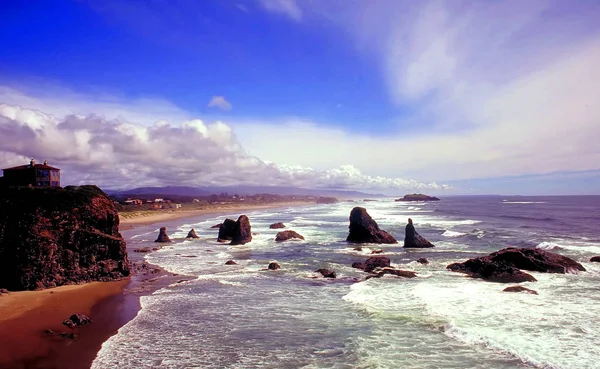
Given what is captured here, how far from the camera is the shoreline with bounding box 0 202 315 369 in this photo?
13477mm

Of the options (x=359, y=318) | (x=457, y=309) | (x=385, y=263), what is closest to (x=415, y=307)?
(x=457, y=309)

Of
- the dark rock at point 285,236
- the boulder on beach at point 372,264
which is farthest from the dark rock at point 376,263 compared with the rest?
the dark rock at point 285,236

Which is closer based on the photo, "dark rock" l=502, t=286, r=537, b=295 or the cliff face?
"dark rock" l=502, t=286, r=537, b=295

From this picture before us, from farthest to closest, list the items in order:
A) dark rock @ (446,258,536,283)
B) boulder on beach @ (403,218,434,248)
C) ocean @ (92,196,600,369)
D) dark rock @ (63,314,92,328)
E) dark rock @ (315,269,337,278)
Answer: boulder on beach @ (403,218,434,248) → dark rock @ (315,269,337,278) → dark rock @ (446,258,536,283) → dark rock @ (63,314,92,328) → ocean @ (92,196,600,369)

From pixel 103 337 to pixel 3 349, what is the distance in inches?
128

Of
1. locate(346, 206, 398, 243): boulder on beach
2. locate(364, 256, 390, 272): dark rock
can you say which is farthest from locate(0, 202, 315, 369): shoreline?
locate(346, 206, 398, 243): boulder on beach

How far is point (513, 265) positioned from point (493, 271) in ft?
9.85

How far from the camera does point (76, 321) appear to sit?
1692 cm

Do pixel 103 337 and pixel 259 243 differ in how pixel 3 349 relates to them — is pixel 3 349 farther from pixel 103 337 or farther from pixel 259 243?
pixel 259 243

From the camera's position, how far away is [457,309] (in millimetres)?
18609

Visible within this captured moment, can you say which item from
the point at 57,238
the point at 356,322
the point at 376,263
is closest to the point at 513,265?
the point at 376,263

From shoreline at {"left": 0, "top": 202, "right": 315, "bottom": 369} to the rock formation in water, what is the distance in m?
19.9

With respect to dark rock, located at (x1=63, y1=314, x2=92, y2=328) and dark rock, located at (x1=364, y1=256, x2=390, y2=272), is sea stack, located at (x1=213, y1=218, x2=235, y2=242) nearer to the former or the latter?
dark rock, located at (x1=364, y1=256, x2=390, y2=272)

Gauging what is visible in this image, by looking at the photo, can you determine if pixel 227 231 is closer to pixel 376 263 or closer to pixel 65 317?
pixel 376 263
